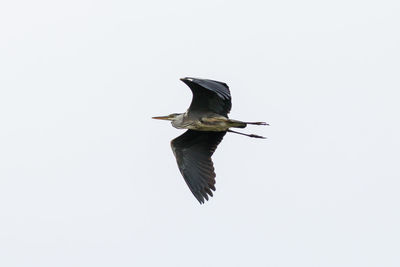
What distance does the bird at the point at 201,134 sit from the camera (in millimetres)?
13086

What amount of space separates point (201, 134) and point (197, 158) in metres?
0.47

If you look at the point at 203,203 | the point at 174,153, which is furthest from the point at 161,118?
the point at 203,203

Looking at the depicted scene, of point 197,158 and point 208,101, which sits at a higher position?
point 208,101

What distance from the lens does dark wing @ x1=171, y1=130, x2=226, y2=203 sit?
13520 millimetres

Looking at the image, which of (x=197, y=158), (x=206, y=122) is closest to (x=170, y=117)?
(x=197, y=158)

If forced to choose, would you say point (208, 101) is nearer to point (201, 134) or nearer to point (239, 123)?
point (239, 123)

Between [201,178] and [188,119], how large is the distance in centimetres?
105

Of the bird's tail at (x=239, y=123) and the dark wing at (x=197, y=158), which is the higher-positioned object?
the bird's tail at (x=239, y=123)

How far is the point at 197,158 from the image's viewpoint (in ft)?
45.6

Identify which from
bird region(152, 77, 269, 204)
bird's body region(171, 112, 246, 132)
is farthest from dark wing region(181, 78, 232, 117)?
bird's body region(171, 112, 246, 132)

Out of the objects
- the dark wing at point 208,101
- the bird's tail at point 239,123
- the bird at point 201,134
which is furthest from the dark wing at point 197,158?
the bird's tail at point 239,123

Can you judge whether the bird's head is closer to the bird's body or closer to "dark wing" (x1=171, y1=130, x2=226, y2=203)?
"dark wing" (x1=171, y1=130, x2=226, y2=203)

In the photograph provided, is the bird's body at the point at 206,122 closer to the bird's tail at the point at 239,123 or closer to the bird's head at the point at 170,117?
the bird's tail at the point at 239,123

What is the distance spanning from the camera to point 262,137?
13375 mm
